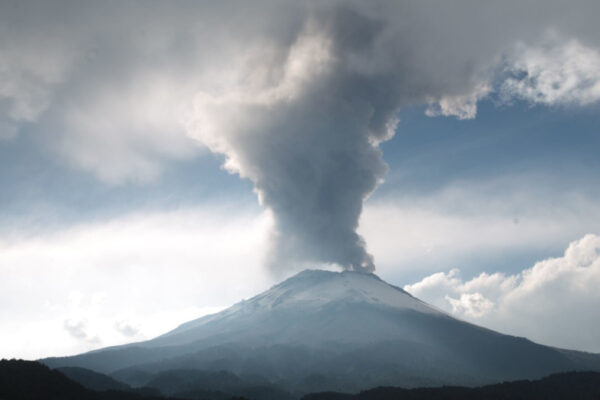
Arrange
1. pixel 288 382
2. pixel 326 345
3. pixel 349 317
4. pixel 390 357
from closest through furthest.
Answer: pixel 288 382 → pixel 390 357 → pixel 326 345 → pixel 349 317

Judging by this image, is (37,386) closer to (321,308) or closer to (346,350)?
(346,350)

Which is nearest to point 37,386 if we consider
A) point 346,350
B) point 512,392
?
point 512,392

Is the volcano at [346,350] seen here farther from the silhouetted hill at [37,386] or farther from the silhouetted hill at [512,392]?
the silhouetted hill at [37,386]

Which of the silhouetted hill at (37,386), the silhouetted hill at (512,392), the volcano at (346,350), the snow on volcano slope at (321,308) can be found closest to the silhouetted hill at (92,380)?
the volcano at (346,350)

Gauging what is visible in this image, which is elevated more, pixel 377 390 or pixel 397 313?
pixel 397 313

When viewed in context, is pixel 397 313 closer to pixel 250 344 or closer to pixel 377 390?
pixel 250 344

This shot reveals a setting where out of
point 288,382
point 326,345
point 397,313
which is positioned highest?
point 397,313

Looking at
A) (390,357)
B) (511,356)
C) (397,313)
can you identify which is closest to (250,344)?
(390,357)
